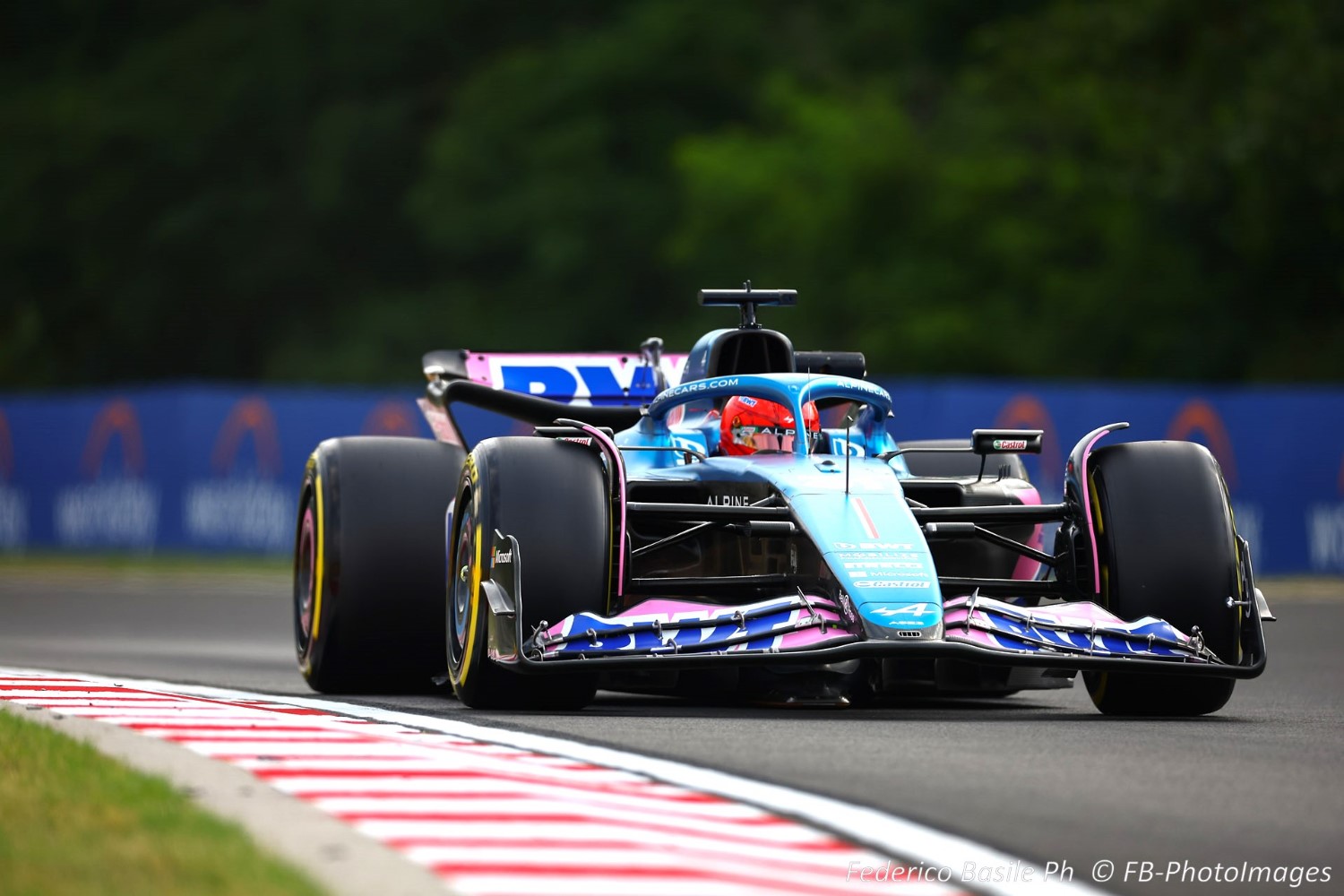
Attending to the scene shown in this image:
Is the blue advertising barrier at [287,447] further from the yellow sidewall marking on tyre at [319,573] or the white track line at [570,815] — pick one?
the white track line at [570,815]

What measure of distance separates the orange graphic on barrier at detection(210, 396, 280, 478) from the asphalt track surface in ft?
47.0

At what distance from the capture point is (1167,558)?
1055cm

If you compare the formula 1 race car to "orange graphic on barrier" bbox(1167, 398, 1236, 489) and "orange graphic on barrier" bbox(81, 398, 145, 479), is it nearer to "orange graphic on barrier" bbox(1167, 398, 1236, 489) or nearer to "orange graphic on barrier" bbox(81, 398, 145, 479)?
"orange graphic on barrier" bbox(1167, 398, 1236, 489)

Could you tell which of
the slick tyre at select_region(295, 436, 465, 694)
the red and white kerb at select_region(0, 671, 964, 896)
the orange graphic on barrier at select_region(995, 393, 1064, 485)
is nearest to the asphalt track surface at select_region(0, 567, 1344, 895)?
the slick tyre at select_region(295, 436, 465, 694)

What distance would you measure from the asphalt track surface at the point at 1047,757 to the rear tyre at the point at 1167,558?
21 centimetres

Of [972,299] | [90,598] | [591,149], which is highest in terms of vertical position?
[591,149]

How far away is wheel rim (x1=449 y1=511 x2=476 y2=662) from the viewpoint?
10551 millimetres

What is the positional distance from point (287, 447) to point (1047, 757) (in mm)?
21751

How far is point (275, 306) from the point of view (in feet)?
187

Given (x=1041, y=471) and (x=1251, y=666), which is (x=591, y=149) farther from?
(x=1251, y=666)

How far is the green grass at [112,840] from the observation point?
5.54 m

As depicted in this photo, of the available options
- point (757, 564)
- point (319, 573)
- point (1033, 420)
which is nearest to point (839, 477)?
point (757, 564)

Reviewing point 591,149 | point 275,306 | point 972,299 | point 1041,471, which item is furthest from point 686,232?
point 1041,471

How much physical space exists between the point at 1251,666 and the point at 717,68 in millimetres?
42413
